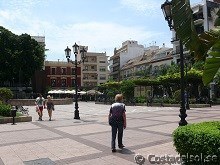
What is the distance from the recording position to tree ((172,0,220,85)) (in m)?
2.77

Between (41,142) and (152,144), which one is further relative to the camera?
(41,142)

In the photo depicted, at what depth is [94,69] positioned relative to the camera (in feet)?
287

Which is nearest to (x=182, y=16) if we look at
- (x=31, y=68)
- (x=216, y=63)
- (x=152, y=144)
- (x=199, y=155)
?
(x=216, y=63)

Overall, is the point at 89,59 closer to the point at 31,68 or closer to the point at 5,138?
the point at 31,68

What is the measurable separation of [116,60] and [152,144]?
84.8 m

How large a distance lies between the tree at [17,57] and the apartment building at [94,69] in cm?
3283

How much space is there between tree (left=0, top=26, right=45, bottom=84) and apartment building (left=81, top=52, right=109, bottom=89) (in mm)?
32831

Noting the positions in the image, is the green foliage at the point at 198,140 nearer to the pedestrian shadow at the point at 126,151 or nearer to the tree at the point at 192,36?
the tree at the point at 192,36

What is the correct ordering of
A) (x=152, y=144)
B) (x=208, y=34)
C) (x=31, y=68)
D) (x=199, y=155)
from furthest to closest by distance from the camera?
(x=31, y=68)
(x=152, y=144)
(x=199, y=155)
(x=208, y=34)

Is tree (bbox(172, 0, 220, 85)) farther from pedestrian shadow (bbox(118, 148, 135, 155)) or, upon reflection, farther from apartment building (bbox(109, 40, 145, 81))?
apartment building (bbox(109, 40, 145, 81))

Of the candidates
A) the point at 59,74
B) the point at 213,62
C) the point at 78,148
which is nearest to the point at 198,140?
the point at 213,62

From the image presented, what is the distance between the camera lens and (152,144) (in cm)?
923

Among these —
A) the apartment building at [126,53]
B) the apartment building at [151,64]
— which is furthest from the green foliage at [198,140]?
the apartment building at [126,53]

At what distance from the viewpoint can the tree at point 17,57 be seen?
50188mm
